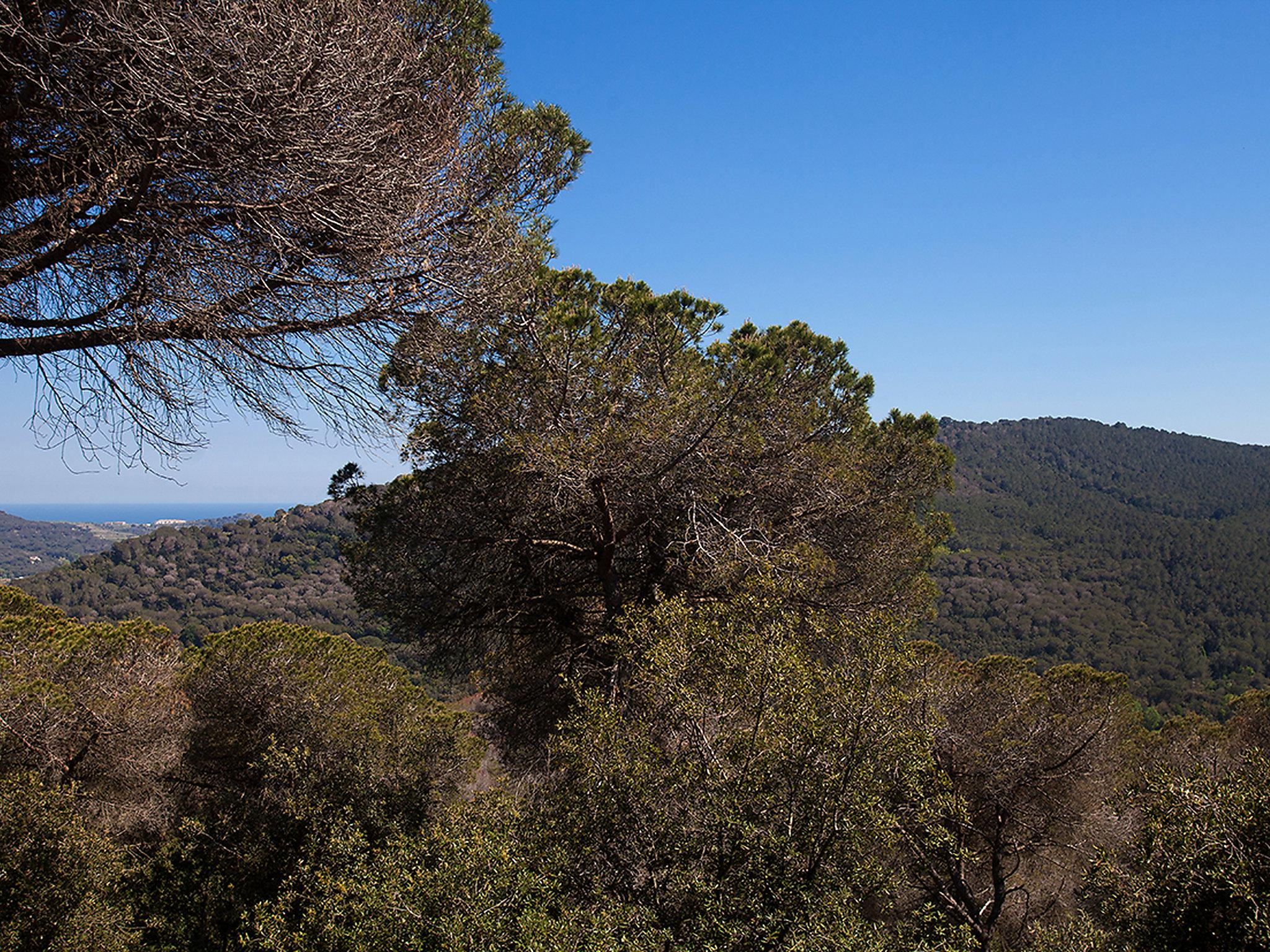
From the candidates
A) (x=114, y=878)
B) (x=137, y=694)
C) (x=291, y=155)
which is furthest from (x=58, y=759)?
(x=291, y=155)

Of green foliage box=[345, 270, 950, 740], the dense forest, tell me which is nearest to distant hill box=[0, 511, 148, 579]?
the dense forest

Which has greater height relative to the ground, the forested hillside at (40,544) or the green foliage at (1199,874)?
the green foliage at (1199,874)

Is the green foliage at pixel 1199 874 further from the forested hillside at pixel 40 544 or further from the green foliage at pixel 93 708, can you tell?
the forested hillside at pixel 40 544

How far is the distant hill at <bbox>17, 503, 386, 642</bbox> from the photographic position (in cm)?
4775

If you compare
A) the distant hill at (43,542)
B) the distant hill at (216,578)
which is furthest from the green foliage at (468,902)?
the distant hill at (43,542)

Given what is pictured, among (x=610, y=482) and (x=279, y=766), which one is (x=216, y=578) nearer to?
(x=279, y=766)

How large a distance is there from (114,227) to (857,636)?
19.2ft

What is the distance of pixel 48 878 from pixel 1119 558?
102 metres

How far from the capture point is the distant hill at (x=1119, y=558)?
57.1 metres

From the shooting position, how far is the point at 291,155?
12.9 feet

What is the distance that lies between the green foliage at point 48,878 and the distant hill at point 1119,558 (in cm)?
3675

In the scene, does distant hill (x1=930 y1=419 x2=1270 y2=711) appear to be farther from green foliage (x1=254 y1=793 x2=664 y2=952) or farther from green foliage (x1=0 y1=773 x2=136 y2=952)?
green foliage (x1=0 y1=773 x2=136 y2=952)

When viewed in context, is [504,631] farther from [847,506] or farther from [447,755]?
[847,506]

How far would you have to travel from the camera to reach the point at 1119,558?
81.7 metres
